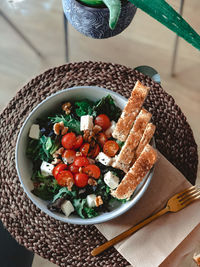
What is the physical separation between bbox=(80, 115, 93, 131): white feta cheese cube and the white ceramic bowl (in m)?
0.09

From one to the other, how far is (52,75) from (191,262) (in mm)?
837

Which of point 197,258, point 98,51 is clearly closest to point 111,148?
point 197,258

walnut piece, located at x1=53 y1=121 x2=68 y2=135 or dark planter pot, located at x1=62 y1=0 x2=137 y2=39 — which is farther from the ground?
dark planter pot, located at x1=62 y1=0 x2=137 y2=39

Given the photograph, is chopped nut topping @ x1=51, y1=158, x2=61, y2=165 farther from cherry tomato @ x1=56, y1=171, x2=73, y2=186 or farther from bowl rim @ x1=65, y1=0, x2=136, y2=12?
bowl rim @ x1=65, y1=0, x2=136, y2=12

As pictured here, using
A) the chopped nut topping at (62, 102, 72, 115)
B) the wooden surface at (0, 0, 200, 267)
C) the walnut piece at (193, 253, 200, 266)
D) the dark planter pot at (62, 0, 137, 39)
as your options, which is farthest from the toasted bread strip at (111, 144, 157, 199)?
the wooden surface at (0, 0, 200, 267)

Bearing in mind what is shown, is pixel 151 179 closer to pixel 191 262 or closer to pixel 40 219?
pixel 40 219

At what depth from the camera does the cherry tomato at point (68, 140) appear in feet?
3.22

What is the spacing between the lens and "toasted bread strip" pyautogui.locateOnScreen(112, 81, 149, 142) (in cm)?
95

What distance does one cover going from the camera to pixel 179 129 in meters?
1.07

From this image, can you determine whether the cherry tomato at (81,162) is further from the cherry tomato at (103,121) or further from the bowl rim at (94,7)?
the bowl rim at (94,7)

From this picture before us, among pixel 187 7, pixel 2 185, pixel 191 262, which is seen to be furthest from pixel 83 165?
pixel 187 7

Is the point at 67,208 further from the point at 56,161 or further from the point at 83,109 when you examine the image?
the point at 83,109

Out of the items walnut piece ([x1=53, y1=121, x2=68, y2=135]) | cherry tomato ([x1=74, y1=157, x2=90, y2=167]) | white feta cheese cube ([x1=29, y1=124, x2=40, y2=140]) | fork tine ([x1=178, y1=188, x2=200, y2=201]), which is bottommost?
fork tine ([x1=178, y1=188, x2=200, y2=201])

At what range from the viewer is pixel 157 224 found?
3.25 ft
